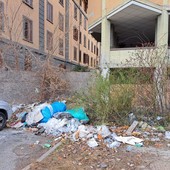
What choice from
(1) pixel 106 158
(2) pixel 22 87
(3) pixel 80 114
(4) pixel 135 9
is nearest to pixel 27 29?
(2) pixel 22 87

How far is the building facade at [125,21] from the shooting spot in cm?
1112

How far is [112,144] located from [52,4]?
19456 millimetres

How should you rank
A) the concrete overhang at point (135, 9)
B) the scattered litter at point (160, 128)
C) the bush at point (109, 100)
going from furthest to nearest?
the concrete overhang at point (135, 9) < the bush at point (109, 100) < the scattered litter at point (160, 128)

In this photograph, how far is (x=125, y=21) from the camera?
12.8m

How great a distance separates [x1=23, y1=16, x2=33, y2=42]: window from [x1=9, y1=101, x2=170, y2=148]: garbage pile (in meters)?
9.77

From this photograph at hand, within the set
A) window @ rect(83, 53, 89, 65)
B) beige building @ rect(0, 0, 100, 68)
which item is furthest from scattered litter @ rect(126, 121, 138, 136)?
window @ rect(83, 53, 89, 65)

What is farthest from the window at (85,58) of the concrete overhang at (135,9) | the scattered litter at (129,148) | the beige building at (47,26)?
the scattered litter at (129,148)

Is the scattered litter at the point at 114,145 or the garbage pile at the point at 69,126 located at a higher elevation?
the garbage pile at the point at 69,126

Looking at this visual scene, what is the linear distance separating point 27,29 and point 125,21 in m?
8.16

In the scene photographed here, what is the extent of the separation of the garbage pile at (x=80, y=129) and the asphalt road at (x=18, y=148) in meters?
0.48

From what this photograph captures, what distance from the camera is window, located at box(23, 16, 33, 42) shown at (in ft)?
54.7

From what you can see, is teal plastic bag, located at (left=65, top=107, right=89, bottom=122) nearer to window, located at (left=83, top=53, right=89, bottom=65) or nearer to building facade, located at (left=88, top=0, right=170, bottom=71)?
building facade, located at (left=88, top=0, right=170, bottom=71)

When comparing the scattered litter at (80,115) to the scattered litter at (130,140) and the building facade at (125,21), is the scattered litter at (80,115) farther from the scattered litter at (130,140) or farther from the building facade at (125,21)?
the building facade at (125,21)

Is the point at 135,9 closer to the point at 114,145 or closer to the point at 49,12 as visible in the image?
the point at 114,145
